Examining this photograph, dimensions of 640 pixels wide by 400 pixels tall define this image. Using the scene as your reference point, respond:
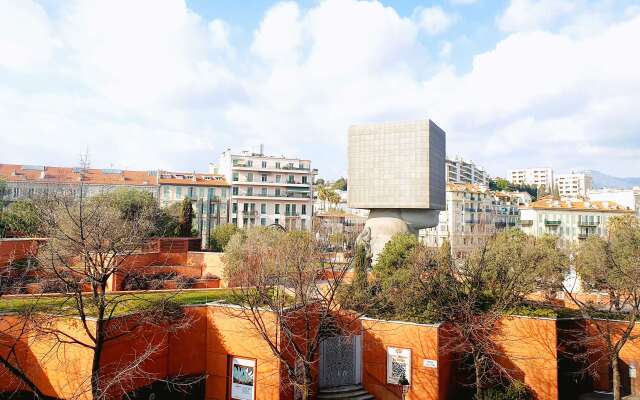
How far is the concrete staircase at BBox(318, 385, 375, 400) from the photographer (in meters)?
Result: 16.0

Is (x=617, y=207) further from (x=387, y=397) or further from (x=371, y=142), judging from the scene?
(x=387, y=397)

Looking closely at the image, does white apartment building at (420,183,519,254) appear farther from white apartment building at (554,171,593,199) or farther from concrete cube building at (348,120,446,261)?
white apartment building at (554,171,593,199)

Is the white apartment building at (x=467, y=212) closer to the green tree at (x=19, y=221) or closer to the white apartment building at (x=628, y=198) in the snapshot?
the white apartment building at (x=628, y=198)

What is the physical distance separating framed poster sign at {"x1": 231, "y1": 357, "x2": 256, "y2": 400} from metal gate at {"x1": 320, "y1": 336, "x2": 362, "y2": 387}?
10.3ft

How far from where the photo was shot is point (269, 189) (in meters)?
61.7

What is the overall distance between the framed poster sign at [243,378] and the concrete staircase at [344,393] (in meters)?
2.80

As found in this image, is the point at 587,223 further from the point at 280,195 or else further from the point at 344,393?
the point at 344,393

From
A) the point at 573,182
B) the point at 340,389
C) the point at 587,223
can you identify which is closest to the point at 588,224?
the point at 587,223

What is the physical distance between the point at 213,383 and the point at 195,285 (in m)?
11.0

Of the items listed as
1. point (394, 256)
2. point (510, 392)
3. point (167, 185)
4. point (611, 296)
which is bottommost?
point (510, 392)

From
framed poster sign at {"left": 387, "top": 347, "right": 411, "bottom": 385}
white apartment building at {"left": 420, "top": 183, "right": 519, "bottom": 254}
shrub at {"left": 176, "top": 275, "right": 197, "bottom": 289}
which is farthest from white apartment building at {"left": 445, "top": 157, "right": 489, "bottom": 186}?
framed poster sign at {"left": 387, "top": 347, "right": 411, "bottom": 385}

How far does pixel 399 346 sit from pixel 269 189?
47.4 metres

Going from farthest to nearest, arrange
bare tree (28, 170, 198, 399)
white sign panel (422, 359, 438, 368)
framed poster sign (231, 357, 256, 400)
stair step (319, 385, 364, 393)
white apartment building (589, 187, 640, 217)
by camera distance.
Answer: white apartment building (589, 187, 640, 217) → stair step (319, 385, 364, 393) → white sign panel (422, 359, 438, 368) → framed poster sign (231, 357, 256, 400) → bare tree (28, 170, 198, 399)

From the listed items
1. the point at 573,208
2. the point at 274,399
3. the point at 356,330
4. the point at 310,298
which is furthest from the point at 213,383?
the point at 573,208
